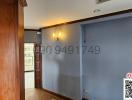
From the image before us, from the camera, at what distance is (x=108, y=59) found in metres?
4.55

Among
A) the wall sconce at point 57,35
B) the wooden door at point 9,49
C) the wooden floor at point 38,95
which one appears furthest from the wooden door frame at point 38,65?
the wooden door at point 9,49

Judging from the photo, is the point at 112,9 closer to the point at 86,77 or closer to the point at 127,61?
the point at 127,61

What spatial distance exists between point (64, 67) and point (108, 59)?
1750mm

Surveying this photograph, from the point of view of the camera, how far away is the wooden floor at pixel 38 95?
593cm

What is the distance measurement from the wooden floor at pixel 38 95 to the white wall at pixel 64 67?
25 cm

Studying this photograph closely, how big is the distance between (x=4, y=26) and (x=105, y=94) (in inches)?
138

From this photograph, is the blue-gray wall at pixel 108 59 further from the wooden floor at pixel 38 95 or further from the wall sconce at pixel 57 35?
the wooden floor at pixel 38 95

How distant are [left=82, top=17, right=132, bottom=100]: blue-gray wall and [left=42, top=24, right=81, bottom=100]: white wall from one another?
0.89 ft

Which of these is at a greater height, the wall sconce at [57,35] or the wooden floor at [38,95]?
the wall sconce at [57,35]

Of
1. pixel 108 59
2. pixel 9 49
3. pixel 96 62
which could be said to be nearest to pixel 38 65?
pixel 96 62

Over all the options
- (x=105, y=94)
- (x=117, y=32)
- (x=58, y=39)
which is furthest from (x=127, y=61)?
(x=58, y=39)

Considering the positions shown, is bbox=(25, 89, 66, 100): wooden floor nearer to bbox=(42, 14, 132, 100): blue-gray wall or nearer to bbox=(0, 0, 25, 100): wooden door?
bbox=(42, 14, 132, 100): blue-gray wall

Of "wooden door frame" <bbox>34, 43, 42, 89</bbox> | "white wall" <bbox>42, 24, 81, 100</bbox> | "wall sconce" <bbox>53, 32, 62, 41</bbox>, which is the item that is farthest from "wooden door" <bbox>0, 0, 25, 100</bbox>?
"wooden door frame" <bbox>34, 43, 42, 89</bbox>

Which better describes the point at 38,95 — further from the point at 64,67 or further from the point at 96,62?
the point at 96,62
